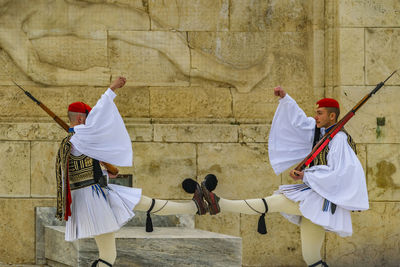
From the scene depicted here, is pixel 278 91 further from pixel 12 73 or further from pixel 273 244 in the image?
pixel 12 73

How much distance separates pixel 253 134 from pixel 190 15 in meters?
1.65

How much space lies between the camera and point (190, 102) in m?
8.62

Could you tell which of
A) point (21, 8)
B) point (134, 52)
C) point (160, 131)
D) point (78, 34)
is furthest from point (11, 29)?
point (160, 131)

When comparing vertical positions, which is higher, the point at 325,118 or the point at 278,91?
the point at 278,91

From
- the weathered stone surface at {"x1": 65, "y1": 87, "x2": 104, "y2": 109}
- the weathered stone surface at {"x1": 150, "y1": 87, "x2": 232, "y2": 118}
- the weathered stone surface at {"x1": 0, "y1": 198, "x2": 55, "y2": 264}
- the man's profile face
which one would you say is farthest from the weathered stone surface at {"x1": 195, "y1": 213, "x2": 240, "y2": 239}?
the man's profile face

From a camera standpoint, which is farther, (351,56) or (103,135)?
(351,56)

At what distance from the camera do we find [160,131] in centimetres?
843

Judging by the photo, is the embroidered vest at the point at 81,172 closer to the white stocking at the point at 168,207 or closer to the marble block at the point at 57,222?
the white stocking at the point at 168,207

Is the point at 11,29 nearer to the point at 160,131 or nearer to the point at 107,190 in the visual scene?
the point at 160,131

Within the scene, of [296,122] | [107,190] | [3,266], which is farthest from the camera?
[3,266]

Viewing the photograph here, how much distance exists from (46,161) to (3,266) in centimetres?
133

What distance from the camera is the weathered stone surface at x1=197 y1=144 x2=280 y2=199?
331 inches

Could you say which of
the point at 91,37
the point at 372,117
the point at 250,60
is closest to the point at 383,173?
the point at 372,117

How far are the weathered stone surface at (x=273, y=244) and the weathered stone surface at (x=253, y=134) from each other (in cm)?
91
